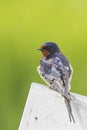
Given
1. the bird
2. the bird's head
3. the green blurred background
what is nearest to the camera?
the bird

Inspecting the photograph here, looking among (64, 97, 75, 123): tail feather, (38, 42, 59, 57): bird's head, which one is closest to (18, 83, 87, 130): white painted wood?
(64, 97, 75, 123): tail feather

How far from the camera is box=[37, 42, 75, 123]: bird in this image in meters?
1.67

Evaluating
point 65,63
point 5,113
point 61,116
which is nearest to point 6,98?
point 5,113

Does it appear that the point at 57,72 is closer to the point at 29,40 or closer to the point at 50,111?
the point at 50,111

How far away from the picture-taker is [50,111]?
166 cm

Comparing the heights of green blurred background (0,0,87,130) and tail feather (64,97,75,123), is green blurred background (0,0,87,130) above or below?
above

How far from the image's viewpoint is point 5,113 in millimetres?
3336

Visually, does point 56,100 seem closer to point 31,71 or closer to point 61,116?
point 61,116

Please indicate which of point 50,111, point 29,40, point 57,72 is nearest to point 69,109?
point 50,111

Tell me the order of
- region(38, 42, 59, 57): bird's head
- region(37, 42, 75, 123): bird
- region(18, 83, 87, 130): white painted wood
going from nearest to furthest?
region(18, 83, 87, 130): white painted wood
region(37, 42, 75, 123): bird
region(38, 42, 59, 57): bird's head

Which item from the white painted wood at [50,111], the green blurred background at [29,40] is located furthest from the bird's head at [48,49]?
the green blurred background at [29,40]

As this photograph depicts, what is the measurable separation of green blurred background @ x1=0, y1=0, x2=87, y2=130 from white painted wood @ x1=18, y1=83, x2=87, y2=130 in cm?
133

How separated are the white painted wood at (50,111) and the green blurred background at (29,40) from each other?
133 centimetres

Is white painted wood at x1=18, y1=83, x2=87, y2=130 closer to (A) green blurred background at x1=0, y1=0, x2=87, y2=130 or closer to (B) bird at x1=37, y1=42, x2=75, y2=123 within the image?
(B) bird at x1=37, y1=42, x2=75, y2=123
